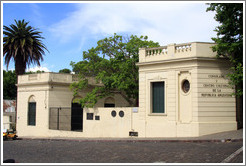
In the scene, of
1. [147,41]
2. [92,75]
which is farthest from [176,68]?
[92,75]

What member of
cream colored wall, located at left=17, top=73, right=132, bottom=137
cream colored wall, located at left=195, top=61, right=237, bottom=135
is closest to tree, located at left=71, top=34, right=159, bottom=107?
cream colored wall, located at left=17, top=73, right=132, bottom=137

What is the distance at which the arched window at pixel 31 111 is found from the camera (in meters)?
28.8

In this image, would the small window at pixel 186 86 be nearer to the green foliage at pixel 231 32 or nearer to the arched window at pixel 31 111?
the green foliage at pixel 231 32

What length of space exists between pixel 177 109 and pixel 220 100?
2748mm

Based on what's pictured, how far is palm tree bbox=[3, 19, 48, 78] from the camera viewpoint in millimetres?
31859

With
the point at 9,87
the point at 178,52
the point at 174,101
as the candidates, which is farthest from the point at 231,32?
the point at 9,87

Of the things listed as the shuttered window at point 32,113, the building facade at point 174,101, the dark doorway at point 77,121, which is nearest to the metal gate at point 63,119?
the dark doorway at point 77,121

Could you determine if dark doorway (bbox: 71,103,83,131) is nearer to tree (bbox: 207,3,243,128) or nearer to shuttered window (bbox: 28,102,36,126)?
shuttered window (bbox: 28,102,36,126)

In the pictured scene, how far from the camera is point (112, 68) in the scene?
2684cm

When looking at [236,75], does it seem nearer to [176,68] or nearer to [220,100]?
[220,100]

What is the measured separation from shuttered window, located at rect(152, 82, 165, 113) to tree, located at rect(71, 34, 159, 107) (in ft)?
9.31

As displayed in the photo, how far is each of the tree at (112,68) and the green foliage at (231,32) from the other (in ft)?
25.4

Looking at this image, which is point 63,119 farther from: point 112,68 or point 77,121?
point 112,68

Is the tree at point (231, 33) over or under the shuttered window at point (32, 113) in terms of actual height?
over
